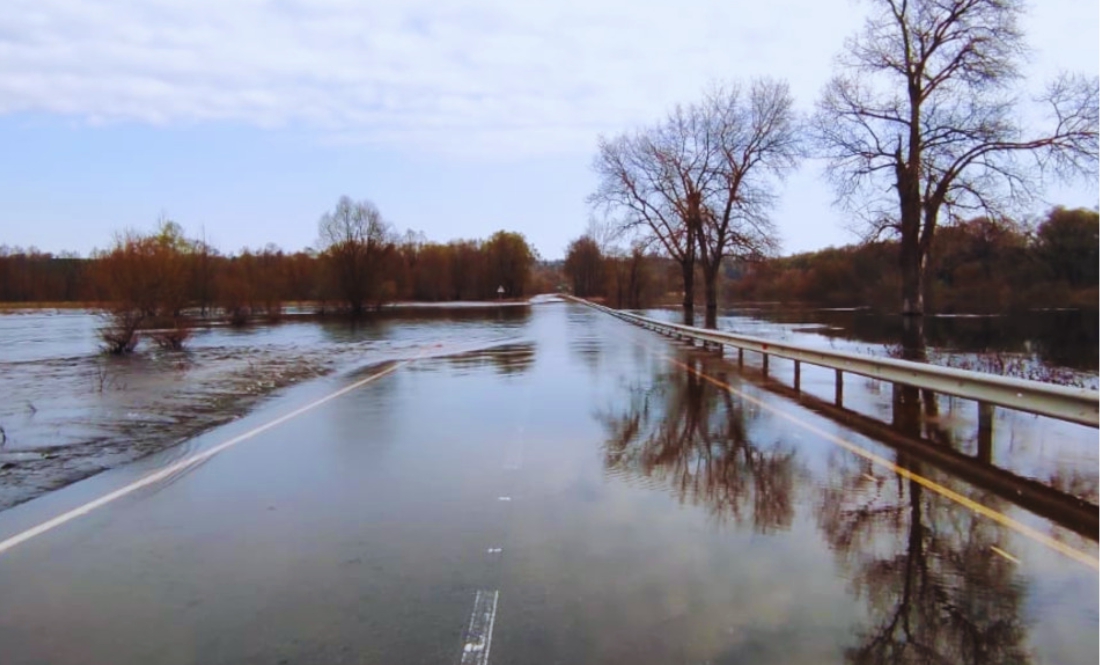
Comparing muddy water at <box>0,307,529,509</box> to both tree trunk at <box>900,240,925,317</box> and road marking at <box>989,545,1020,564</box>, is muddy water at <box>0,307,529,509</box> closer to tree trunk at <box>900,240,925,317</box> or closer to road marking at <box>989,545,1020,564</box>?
road marking at <box>989,545,1020,564</box>

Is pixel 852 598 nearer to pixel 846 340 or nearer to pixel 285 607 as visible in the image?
pixel 285 607

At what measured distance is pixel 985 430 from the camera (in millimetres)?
8781

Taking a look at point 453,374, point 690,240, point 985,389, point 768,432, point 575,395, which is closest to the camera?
point 985,389

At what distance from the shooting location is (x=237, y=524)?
6.16 meters

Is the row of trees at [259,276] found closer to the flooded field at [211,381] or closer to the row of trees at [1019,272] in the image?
the flooded field at [211,381]

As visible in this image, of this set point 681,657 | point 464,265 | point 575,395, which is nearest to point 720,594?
point 681,657

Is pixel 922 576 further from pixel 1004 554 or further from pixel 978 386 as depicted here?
pixel 978 386

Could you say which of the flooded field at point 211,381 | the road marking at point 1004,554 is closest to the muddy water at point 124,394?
the flooded field at point 211,381

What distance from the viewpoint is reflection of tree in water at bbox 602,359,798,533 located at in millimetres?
6660

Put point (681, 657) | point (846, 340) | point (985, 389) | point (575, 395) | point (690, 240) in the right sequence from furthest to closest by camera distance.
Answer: point (690, 240) < point (846, 340) < point (575, 395) < point (985, 389) < point (681, 657)

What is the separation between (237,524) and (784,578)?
12.8 feet

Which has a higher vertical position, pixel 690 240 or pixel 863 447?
pixel 690 240

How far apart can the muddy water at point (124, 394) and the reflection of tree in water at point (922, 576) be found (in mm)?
6711

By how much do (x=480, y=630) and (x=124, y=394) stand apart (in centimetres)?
1359
